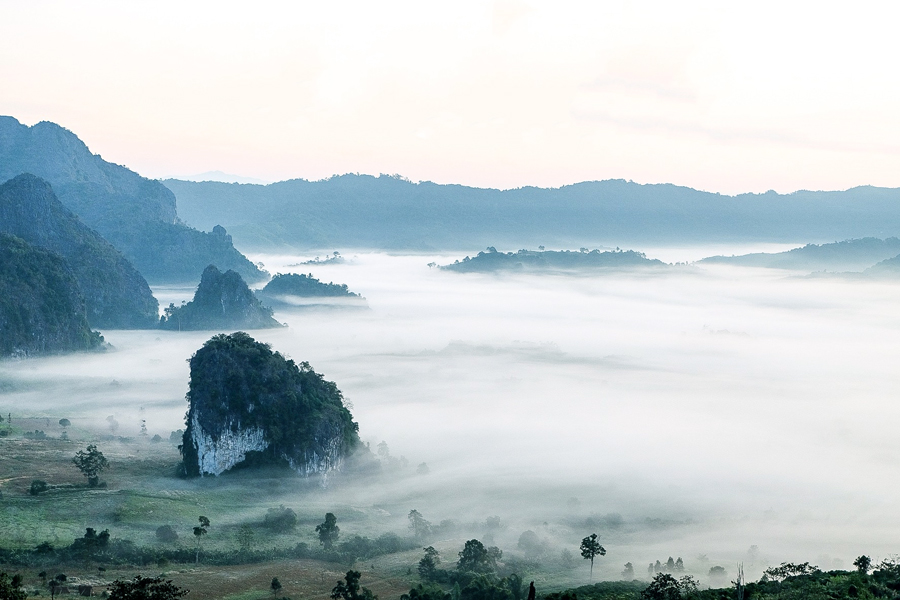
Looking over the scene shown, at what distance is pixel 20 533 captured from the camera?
8456cm

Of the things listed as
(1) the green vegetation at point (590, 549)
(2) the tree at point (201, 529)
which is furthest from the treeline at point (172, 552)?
(1) the green vegetation at point (590, 549)

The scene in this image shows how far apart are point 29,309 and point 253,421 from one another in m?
97.0

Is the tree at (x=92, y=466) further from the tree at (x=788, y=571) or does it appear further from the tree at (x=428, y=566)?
the tree at (x=788, y=571)

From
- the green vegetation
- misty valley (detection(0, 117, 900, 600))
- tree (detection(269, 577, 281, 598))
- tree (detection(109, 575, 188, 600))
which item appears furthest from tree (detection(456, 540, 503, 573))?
tree (detection(109, 575, 188, 600))

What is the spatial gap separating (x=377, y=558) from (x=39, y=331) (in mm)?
128240

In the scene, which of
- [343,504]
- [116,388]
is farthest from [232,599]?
[116,388]

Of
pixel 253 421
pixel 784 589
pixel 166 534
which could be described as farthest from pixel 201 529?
pixel 784 589

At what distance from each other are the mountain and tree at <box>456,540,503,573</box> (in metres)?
130

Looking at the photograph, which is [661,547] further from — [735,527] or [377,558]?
[377,558]

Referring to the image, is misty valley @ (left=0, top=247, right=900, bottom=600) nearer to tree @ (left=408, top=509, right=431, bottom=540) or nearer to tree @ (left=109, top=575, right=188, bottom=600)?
tree @ (left=408, top=509, right=431, bottom=540)

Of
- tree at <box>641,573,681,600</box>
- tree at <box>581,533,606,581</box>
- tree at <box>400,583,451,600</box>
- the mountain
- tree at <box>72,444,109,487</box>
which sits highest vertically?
the mountain

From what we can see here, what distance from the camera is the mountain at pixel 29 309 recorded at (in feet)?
599

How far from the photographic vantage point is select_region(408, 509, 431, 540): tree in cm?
9606

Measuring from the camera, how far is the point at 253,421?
375 ft
